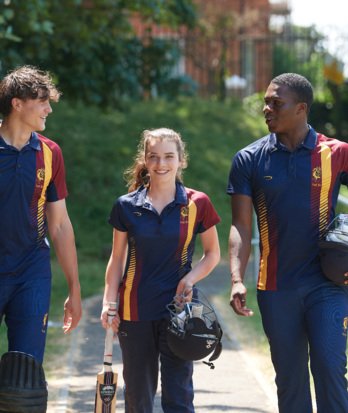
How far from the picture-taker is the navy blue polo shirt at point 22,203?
5.61 meters

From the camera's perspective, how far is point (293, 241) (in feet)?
19.3

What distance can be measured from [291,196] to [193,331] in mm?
895

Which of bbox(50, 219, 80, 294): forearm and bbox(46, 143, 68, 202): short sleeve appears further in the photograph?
bbox(50, 219, 80, 294): forearm

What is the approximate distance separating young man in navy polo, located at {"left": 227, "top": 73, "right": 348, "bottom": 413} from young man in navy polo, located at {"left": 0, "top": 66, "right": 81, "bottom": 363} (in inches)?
40.2

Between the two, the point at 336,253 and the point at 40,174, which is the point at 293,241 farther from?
the point at 40,174

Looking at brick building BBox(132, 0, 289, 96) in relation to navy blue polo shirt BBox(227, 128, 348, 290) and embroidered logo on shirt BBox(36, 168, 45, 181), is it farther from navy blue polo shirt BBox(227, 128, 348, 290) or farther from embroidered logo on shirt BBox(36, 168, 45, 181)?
embroidered logo on shirt BBox(36, 168, 45, 181)

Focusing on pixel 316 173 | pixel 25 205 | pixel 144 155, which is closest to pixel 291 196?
pixel 316 173

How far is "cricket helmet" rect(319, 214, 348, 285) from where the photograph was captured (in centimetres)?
570

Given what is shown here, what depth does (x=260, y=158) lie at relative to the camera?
238 inches

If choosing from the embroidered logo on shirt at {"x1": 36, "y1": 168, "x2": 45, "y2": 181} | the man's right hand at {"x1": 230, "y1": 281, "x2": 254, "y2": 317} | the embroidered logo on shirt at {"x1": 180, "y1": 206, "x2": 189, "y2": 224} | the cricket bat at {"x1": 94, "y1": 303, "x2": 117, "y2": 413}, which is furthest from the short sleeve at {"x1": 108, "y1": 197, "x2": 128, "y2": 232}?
the cricket bat at {"x1": 94, "y1": 303, "x2": 117, "y2": 413}

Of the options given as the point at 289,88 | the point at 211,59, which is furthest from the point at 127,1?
the point at 211,59

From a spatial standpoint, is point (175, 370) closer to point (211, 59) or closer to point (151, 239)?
point (151, 239)

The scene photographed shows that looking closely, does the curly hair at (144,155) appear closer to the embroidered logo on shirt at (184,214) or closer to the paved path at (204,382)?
the embroidered logo on shirt at (184,214)

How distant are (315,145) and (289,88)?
13.3 inches
